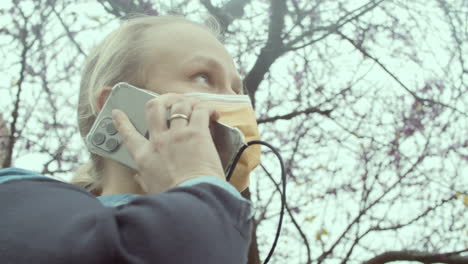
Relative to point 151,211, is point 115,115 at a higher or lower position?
higher

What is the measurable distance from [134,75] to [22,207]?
30.5 inches

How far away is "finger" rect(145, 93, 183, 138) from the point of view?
1.00 meters

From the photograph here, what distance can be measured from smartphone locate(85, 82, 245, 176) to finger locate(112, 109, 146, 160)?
5 cm

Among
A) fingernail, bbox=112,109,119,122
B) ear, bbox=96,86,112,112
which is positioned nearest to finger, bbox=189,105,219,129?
fingernail, bbox=112,109,119,122

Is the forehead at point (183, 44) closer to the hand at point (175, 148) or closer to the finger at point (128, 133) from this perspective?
the finger at point (128, 133)

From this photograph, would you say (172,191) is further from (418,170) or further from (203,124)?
(418,170)

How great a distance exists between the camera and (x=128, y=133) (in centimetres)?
111

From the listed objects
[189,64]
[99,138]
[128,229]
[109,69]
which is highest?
[189,64]

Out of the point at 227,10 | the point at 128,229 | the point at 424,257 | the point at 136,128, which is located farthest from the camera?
the point at 227,10

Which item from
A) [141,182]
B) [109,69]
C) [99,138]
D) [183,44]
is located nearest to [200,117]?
[141,182]

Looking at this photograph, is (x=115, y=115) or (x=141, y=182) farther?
(x=115, y=115)

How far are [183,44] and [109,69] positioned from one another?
30 cm

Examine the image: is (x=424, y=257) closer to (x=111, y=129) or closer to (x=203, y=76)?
(x=203, y=76)

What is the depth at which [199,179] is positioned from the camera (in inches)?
34.5
